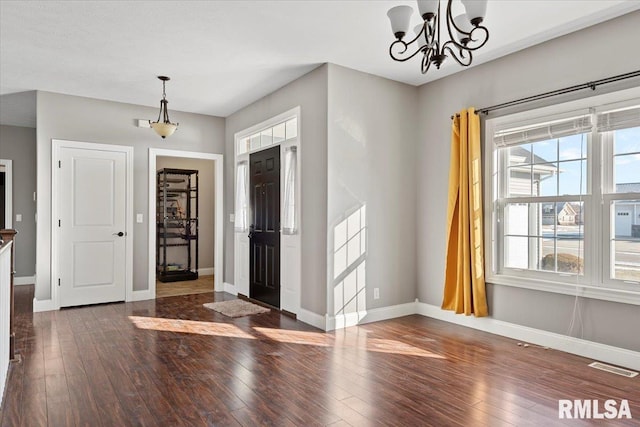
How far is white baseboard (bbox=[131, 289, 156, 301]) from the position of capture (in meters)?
5.80

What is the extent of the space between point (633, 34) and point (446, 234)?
7.81 feet

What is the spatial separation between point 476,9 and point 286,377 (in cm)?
268

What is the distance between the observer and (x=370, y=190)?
466cm

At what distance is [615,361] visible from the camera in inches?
129

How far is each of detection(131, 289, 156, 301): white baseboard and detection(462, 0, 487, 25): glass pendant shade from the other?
17.7 feet

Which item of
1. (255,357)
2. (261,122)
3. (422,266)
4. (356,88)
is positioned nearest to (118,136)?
(261,122)

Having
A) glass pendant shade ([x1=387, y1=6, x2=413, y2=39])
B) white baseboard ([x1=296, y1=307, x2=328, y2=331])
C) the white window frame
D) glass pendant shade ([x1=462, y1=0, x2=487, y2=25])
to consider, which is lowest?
white baseboard ([x1=296, y1=307, x2=328, y2=331])

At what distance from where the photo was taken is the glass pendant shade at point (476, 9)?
7.34 ft

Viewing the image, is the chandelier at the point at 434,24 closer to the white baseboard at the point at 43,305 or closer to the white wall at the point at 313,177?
the white wall at the point at 313,177

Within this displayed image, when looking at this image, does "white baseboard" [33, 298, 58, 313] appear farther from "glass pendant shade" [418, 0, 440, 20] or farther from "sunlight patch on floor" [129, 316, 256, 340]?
"glass pendant shade" [418, 0, 440, 20]

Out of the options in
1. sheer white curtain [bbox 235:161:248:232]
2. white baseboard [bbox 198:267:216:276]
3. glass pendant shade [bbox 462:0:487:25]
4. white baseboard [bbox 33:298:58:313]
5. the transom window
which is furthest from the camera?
white baseboard [bbox 198:267:216:276]

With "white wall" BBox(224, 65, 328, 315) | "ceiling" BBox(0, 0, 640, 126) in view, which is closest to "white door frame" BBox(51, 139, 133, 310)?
"ceiling" BBox(0, 0, 640, 126)
